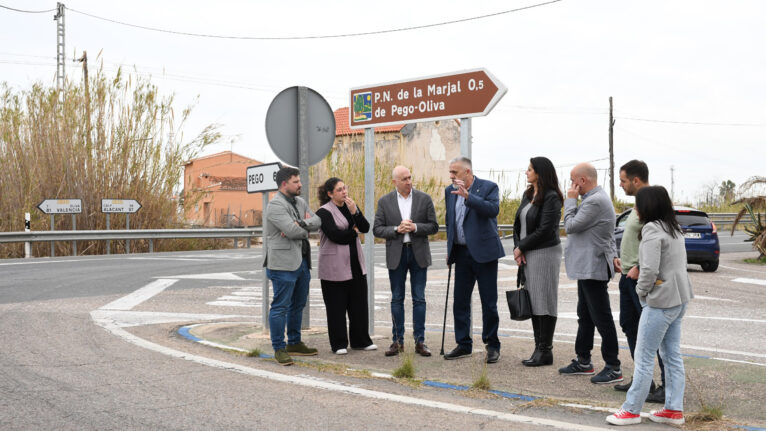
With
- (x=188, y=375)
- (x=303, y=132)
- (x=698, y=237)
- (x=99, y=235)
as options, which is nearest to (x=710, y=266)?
(x=698, y=237)

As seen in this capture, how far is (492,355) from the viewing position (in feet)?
22.4

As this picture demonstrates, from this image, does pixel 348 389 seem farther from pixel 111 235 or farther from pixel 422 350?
pixel 111 235

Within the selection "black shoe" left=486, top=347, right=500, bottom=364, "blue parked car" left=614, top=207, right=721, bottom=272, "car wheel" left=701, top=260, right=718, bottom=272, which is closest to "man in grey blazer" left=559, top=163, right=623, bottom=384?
"black shoe" left=486, top=347, right=500, bottom=364

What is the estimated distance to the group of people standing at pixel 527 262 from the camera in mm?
4914

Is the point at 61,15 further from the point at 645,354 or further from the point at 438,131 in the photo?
the point at 645,354

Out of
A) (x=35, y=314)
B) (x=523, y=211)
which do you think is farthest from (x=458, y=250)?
(x=35, y=314)

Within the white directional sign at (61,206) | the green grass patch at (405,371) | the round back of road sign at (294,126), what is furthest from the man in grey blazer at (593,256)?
the white directional sign at (61,206)

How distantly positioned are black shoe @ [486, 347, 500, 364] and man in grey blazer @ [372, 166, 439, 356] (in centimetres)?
63

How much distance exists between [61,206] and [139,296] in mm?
9746

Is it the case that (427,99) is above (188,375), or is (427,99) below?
above

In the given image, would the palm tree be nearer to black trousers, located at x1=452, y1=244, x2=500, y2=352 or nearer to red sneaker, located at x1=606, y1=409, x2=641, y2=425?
black trousers, located at x1=452, y1=244, x2=500, y2=352

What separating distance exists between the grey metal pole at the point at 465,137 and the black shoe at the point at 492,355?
1926 millimetres

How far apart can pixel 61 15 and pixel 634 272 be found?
103 ft

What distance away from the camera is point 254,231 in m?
25.2
